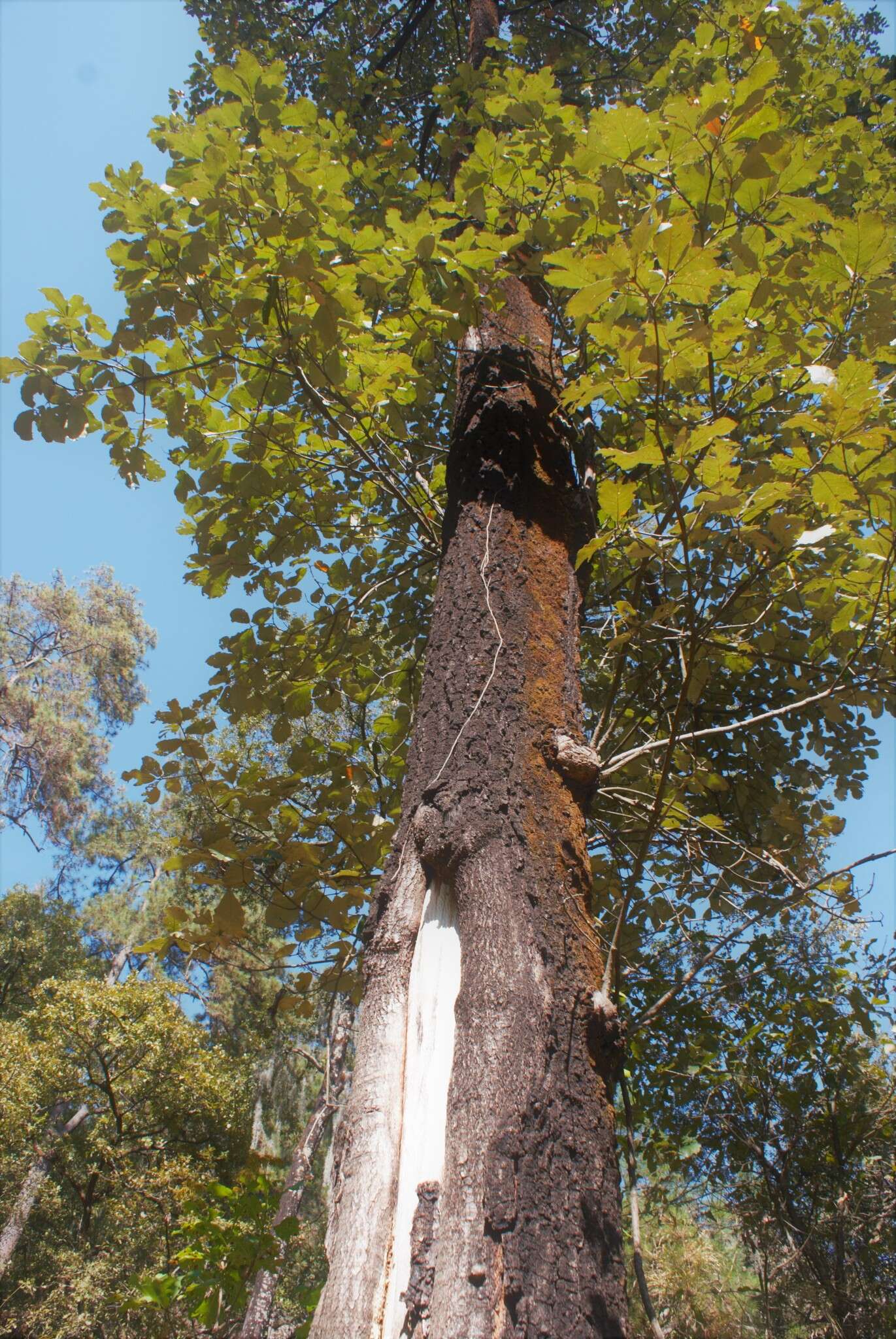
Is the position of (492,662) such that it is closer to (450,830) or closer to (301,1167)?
(450,830)

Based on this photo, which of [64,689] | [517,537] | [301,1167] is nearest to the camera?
[517,537]

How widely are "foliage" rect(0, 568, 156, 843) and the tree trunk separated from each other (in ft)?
49.0

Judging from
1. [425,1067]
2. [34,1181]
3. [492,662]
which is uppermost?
[492,662]

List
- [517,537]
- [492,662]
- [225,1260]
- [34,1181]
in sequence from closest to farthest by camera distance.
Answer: [492,662]
[517,537]
[225,1260]
[34,1181]

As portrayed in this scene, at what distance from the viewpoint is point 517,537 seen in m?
1.79

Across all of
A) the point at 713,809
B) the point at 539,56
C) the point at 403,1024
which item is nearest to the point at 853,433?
the point at 403,1024

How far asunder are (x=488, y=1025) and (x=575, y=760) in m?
0.52

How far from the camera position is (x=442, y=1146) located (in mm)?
1089

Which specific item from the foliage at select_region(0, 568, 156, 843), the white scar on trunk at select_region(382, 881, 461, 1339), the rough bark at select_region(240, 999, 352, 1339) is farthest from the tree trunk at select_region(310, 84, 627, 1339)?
the foliage at select_region(0, 568, 156, 843)

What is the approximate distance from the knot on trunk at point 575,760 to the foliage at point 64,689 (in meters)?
15.1

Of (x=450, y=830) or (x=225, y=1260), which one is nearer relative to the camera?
(x=450, y=830)

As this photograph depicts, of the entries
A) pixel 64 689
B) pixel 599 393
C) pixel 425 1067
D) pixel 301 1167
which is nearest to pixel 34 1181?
pixel 301 1167

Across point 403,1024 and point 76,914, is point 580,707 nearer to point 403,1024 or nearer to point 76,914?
point 403,1024

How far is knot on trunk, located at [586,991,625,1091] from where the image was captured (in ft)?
3.79
